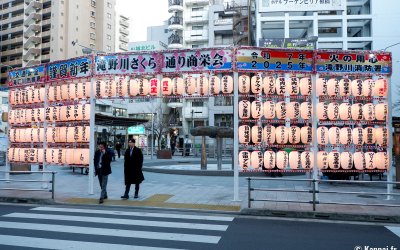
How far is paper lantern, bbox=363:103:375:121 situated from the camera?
471 inches

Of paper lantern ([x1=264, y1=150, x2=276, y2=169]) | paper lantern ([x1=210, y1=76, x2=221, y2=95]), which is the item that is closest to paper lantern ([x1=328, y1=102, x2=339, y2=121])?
paper lantern ([x1=264, y1=150, x2=276, y2=169])

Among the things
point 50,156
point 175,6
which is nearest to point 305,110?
point 50,156

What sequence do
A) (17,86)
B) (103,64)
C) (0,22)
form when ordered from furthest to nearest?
1. (0,22)
2. (17,86)
3. (103,64)

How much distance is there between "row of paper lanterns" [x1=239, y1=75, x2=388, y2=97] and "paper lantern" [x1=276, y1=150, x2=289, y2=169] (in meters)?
2.09

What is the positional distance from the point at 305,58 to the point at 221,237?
23.9 ft

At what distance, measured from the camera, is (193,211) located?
10.2 metres

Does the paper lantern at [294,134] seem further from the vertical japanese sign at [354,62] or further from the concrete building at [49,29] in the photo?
the concrete building at [49,29]

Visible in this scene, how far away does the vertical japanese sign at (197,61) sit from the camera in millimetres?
12078

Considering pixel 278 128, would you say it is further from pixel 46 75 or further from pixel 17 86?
pixel 17 86

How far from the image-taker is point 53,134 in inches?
570

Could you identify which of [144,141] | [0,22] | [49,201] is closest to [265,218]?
[49,201]

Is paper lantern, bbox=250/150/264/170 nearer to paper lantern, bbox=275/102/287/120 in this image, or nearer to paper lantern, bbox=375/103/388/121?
paper lantern, bbox=275/102/287/120

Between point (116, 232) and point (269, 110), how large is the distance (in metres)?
6.60

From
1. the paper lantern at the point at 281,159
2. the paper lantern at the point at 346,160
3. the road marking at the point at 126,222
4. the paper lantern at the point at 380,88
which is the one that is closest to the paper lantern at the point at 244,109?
the paper lantern at the point at 281,159
